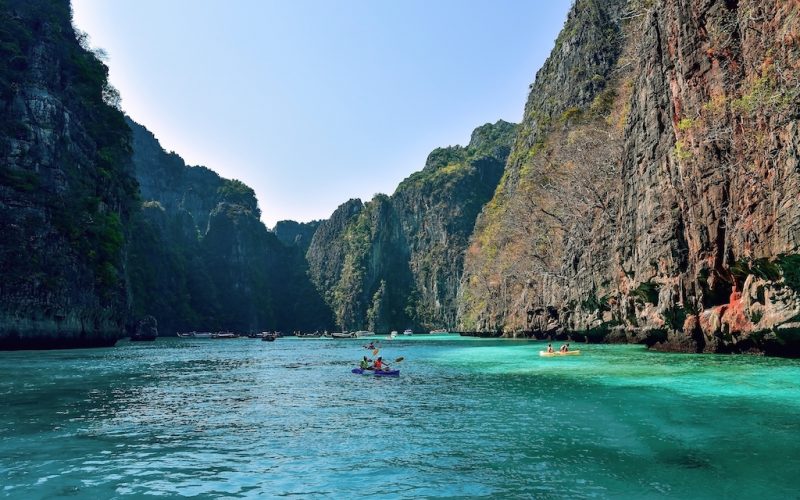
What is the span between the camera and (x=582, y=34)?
96625mm

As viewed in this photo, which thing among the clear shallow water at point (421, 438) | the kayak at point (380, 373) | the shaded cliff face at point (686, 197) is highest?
the shaded cliff face at point (686, 197)

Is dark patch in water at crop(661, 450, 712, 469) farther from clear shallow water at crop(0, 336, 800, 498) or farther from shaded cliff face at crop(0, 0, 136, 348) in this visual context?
shaded cliff face at crop(0, 0, 136, 348)

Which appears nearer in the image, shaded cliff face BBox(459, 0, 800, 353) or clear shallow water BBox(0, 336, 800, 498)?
clear shallow water BBox(0, 336, 800, 498)

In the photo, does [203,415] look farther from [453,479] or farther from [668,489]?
[668,489]

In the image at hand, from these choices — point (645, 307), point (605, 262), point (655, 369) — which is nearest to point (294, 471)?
point (655, 369)

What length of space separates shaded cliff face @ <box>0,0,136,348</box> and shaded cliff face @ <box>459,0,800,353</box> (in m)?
56.7

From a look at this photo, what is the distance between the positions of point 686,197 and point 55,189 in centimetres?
6565

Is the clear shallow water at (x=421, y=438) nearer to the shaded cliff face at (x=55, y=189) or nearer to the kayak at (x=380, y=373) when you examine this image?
the kayak at (x=380, y=373)

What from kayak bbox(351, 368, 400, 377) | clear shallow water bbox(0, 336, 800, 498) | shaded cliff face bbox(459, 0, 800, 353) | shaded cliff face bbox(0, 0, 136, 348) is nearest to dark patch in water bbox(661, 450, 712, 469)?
clear shallow water bbox(0, 336, 800, 498)

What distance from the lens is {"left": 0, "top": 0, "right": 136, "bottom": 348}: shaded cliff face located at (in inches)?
2232

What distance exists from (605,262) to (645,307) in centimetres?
1291

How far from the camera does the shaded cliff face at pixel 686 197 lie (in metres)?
26.2

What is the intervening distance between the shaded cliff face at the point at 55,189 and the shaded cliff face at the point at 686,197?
56.7m

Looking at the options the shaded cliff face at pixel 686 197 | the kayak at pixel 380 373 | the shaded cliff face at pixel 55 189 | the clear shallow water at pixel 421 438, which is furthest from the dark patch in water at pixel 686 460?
the shaded cliff face at pixel 55 189
